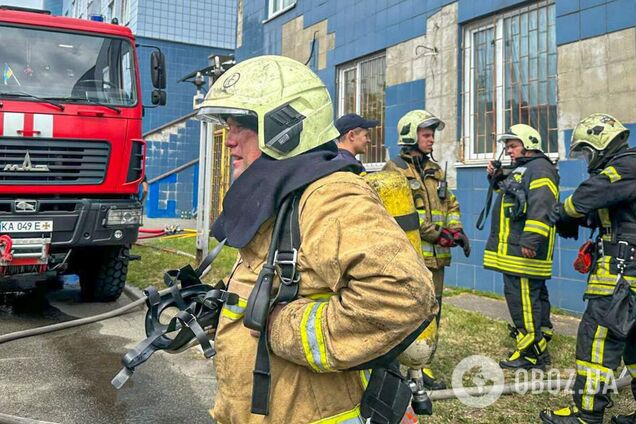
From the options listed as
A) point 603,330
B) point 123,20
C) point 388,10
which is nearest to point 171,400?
point 603,330

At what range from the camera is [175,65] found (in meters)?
17.1

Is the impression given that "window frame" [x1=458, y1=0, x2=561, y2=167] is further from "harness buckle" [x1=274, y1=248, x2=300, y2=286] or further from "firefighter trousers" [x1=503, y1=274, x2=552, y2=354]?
"harness buckle" [x1=274, y1=248, x2=300, y2=286]

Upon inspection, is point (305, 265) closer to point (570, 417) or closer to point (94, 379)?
point (570, 417)

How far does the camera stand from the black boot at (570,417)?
287cm

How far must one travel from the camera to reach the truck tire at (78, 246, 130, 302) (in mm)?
6051

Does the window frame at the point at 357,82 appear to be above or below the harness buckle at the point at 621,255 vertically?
above

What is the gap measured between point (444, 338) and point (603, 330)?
1.82 meters

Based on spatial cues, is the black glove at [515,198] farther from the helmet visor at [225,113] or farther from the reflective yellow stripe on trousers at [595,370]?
the helmet visor at [225,113]

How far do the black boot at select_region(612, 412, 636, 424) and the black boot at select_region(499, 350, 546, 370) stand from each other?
2.85 feet

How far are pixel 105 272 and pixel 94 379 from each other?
245cm

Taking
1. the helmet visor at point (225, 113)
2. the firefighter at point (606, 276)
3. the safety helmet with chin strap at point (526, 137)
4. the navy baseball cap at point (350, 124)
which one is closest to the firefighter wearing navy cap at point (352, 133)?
the navy baseball cap at point (350, 124)

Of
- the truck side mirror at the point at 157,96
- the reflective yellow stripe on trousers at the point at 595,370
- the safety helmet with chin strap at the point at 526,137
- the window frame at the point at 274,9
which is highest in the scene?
the window frame at the point at 274,9

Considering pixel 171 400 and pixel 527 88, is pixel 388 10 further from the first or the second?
pixel 171 400

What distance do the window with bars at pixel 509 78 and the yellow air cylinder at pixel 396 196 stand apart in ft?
12.1
